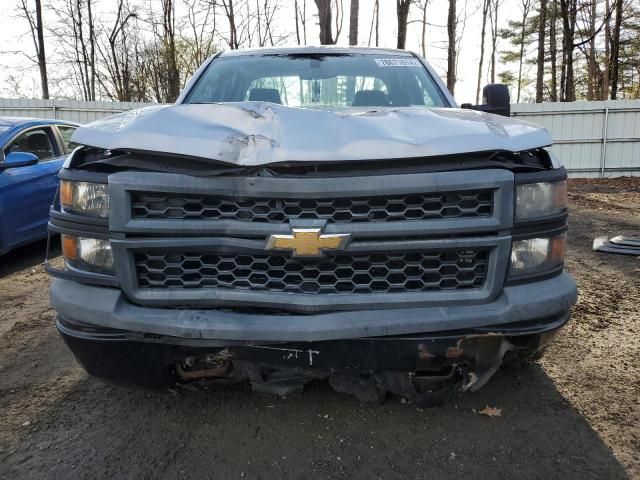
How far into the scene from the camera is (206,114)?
2.21 metres

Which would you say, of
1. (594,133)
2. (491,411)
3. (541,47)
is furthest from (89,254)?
(541,47)

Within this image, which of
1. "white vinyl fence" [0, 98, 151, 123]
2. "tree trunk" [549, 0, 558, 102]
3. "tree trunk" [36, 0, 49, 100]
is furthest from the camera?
"tree trunk" [549, 0, 558, 102]

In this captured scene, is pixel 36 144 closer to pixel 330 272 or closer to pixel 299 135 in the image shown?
pixel 299 135

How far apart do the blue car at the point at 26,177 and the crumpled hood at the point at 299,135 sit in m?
3.77

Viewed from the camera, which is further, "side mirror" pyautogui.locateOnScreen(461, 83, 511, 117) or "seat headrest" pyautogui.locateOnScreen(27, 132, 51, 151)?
"seat headrest" pyautogui.locateOnScreen(27, 132, 51, 151)

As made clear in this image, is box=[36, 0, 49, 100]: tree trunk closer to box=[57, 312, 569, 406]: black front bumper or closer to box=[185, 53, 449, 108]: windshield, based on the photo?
box=[185, 53, 449, 108]: windshield

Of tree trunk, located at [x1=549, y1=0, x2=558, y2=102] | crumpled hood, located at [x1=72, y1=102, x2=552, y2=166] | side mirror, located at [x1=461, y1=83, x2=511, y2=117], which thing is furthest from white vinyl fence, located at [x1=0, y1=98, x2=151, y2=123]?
tree trunk, located at [x1=549, y1=0, x2=558, y2=102]

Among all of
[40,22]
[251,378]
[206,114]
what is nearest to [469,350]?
[251,378]

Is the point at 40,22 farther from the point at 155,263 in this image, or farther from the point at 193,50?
the point at 155,263

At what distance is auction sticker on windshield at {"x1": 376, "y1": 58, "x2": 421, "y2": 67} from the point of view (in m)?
3.68

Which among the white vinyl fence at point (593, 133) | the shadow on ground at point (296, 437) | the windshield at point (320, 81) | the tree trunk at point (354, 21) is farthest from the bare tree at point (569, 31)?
the shadow on ground at point (296, 437)

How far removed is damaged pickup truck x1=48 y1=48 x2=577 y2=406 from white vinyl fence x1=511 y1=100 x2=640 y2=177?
13561 millimetres

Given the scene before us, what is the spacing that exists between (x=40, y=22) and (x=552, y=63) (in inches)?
1074

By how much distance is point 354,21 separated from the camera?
15.4 metres
